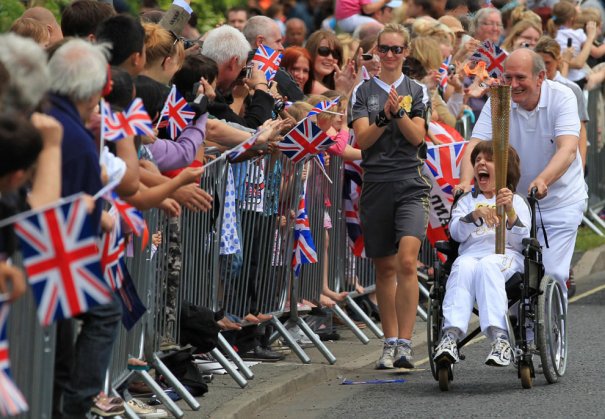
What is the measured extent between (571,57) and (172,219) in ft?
28.9

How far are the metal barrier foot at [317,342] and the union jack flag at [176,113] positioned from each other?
8.57ft

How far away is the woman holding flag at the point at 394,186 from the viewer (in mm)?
10312

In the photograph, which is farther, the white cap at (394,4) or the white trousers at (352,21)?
the white cap at (394,4)

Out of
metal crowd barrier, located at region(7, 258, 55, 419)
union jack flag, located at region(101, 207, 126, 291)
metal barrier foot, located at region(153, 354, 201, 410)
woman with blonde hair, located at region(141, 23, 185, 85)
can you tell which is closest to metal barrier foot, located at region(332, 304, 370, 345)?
metal barrier foot, located at region(153, 354, 201, 410)

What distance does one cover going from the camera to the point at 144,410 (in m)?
8.12

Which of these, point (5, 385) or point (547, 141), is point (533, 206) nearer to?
point (547, 141)

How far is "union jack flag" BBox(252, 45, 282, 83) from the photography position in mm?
10273

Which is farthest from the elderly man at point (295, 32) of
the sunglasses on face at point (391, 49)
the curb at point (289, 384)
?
the sunglasses on face at point (391, 49)

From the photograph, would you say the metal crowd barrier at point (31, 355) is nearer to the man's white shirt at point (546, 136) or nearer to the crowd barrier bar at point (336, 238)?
the man's white shirt at point (546, 136)

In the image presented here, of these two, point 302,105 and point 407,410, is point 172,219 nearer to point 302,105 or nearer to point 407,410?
point 407,410

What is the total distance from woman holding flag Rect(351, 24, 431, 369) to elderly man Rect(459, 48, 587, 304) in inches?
18.3

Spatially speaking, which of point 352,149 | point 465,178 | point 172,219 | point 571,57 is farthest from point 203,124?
point 571,57

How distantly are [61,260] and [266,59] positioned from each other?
5252 mm

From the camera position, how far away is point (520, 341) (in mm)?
9258
